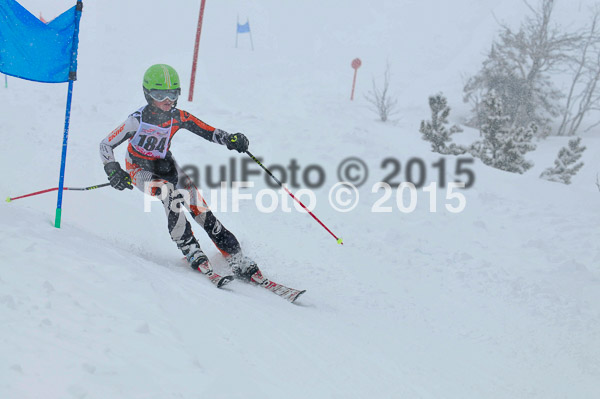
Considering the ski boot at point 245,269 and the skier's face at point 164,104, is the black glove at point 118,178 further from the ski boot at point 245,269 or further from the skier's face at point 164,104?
the ski boot at point 245,269

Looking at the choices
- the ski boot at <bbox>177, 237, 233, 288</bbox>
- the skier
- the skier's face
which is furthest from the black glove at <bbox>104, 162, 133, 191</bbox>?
the ski boot at <bbox>177, 237, 233, 288</bbox>

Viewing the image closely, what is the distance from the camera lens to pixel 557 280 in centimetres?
591

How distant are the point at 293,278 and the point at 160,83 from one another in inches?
117

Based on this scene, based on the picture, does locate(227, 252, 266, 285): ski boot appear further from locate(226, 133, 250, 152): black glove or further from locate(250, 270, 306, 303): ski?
locate(226, 133, 250, 152): black glove

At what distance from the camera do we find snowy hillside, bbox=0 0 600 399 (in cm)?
245

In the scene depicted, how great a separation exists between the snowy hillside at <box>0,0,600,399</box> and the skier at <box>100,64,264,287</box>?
35cm

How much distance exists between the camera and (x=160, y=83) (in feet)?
15.6

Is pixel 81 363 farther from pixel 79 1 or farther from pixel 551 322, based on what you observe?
pixel 551 322

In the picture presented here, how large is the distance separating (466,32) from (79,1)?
34.7 meters

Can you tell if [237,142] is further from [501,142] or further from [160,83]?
[501,142]

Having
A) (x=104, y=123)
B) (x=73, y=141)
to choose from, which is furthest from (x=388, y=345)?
(x=104, y=123)

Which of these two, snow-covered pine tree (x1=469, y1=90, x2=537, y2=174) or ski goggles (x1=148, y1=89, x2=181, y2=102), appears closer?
ski goggles (x1=148, y1=89, x2=181, y2=102)

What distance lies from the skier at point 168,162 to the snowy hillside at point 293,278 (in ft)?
1.14

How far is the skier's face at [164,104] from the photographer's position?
4.92 meters
